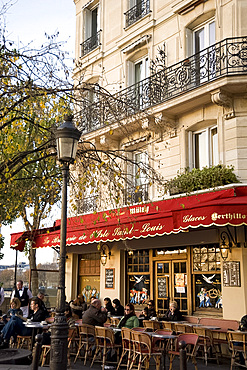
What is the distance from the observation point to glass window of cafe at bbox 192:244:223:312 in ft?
38.0

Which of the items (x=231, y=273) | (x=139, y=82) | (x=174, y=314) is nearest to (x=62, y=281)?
(x=231, y=273)

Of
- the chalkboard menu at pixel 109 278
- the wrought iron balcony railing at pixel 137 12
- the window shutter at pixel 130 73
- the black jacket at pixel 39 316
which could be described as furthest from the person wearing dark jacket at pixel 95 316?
the wrought iron balcony railing at pixel 137 12

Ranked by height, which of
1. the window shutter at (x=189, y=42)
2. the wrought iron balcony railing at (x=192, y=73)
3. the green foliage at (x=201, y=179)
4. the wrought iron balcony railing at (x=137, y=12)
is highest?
the wrought iron balcony railing at (x=137, y=12)

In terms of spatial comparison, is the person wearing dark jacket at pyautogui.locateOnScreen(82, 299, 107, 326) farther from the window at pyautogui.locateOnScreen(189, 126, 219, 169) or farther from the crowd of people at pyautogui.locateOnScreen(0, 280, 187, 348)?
the window at pyautogui.locateOnScreen(189, 126, 219, 169)

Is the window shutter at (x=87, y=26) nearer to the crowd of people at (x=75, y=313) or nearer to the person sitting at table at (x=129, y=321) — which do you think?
the crowd of people at (x=75, y=313)

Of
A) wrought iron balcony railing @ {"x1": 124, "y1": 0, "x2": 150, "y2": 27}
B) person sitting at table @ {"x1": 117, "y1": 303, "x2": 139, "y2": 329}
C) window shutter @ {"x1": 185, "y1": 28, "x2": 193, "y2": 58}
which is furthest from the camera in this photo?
wrought iron balcony railing @ {"x1": 124, "y1": 0, "x2": 150, "y2": 27}

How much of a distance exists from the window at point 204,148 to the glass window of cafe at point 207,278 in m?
2.38

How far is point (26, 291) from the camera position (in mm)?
14031

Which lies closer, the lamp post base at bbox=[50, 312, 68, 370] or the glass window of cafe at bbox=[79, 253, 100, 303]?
the lamp post base at bbox=[50, 312, 68, 370]

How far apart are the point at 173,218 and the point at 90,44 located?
10.8 metres

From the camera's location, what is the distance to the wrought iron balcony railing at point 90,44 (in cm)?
1790

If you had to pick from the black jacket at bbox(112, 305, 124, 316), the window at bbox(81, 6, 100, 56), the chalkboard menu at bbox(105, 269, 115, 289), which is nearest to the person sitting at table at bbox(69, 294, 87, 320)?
the chalkboard menu at bbox(105, 269, 115, 289)

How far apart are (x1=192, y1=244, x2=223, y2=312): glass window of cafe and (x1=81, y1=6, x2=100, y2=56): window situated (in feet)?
33.5

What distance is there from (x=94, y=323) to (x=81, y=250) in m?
7.04
